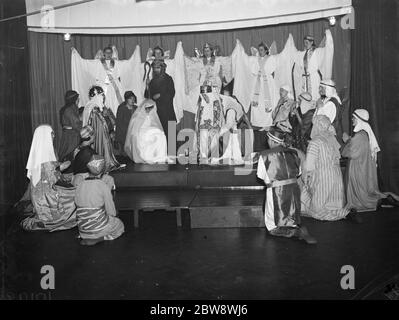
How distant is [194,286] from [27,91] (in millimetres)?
5909

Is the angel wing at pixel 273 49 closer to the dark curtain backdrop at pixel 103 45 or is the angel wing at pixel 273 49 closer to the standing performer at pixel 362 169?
the dark curtain backdrop at pixel 103 45

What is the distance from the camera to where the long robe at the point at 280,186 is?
20.9 ft

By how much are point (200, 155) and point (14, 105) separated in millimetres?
3399

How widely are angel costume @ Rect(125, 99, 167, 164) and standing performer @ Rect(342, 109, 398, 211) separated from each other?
3.44 metres

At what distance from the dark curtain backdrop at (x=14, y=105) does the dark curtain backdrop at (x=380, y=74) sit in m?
5.89

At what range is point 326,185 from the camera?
723 cm

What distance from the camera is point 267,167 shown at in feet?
21.0

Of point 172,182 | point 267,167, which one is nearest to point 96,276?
point 267,167

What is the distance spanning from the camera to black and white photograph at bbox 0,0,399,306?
5.39 meters

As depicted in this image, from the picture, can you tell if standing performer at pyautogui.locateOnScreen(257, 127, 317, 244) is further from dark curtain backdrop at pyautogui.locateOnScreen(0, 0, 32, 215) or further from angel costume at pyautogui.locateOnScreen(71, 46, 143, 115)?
angel costume at pyautogui.locateOnScreen(71, 46, 143, 115)

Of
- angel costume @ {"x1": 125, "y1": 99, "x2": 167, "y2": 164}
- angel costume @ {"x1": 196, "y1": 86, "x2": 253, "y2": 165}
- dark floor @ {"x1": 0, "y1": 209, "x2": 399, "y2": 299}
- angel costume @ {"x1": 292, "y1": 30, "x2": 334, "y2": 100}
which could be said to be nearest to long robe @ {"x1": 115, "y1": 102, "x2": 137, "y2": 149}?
angel costume @ {"x1": 125, "y1": 99, "x2": 167, "y2": 164}

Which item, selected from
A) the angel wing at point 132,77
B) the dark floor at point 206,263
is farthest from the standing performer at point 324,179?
the angel wing at point 132,77

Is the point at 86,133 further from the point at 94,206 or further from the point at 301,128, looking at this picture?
the point at 301,128

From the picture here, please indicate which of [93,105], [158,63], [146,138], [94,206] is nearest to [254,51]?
[158,63]
